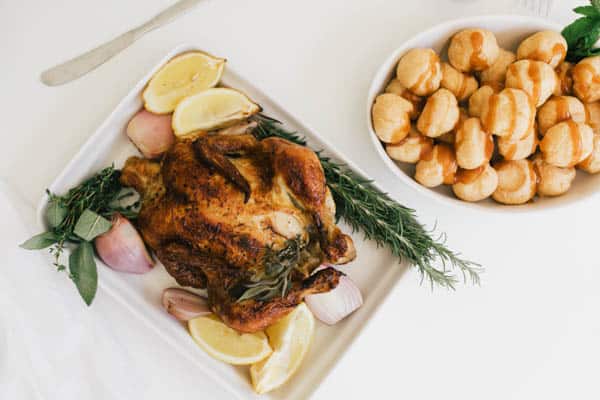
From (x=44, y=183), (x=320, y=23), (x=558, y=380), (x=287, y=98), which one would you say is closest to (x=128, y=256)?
(x=44, y=183)

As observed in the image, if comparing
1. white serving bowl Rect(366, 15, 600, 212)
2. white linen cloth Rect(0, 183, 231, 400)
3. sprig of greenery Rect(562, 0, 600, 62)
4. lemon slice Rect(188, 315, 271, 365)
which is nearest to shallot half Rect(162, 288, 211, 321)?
lemon slice Rect(188, 315, 271, 365)

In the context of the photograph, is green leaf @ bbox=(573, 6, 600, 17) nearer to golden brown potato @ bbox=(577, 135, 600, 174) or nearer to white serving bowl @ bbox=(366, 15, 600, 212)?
white serving bowl @ bbox=(366, 15, 600, 212)

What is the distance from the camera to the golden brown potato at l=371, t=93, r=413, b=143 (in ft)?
4.23

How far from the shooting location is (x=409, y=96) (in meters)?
1.35

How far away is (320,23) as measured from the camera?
147cm

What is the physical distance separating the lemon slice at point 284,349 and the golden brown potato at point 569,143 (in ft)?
2.38

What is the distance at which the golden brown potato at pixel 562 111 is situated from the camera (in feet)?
4.27

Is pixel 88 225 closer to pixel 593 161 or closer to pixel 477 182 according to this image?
pixel 477 182

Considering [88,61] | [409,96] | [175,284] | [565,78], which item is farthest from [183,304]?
[565,78]

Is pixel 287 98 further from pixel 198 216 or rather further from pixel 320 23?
pixel 198 216

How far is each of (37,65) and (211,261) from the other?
2.49ft

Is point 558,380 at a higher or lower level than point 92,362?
lower

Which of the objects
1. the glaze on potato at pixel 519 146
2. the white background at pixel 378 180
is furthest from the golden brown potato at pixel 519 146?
the white background at pixel 378 180

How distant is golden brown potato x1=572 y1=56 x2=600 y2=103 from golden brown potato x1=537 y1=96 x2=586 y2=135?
2cm
